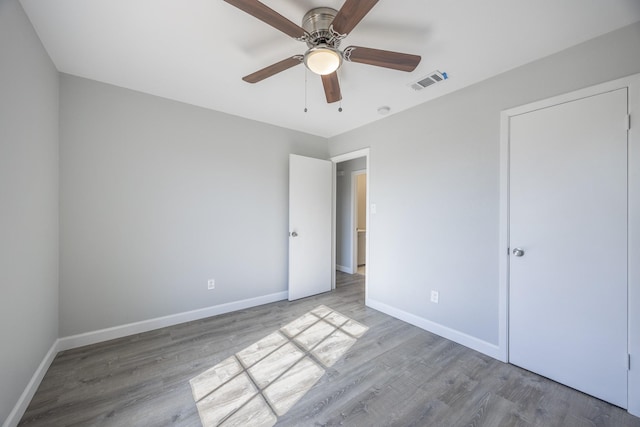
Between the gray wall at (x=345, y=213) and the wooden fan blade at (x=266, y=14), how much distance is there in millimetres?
3744

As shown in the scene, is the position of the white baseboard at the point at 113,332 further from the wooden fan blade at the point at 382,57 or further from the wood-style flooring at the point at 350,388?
the wooden fan blade at the point at 382,57

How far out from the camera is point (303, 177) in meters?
3.75

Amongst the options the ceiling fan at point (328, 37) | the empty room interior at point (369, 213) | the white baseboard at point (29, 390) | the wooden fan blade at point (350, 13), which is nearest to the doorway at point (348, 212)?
the empty room interior at point (369, 213)

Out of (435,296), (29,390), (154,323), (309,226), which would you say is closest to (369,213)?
(309,226)

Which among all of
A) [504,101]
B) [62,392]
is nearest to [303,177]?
[504,101]

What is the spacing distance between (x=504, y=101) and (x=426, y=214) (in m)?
1.23

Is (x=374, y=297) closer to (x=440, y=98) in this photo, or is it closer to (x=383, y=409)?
(x=383, y=409)

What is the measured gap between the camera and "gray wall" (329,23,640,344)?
190cm

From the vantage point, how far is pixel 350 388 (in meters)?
1.84

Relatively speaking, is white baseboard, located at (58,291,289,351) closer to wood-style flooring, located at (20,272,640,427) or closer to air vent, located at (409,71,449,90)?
wood-style flooring, located at (20,272,640,427)

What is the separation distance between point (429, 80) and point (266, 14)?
1689 mm

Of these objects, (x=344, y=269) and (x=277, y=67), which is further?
(x=344, y=269)

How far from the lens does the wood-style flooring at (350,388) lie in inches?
62.0

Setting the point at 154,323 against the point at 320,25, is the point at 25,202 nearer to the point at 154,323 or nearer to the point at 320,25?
the point at 154,323
